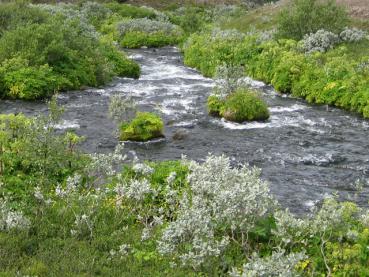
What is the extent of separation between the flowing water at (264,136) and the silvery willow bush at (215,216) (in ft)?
8.47

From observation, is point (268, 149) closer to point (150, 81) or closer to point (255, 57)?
point (150, 81)

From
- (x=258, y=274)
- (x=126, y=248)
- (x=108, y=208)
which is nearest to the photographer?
(x=258, y=274)

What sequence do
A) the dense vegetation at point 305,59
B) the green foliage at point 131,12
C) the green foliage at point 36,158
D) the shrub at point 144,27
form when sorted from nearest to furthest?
1. the green foliage at point 36,158
2. the dense vegetation at point 305,59
3. the shrub at point 144,27
4. the green foliage at point 131,12

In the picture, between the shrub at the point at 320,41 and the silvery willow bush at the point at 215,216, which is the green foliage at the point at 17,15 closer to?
the shrub at the point at 320,41

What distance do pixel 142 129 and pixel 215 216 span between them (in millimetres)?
9458

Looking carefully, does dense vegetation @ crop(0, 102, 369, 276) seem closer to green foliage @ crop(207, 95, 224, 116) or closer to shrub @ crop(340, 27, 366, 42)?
green foliage @ crop(207, 95, 224, 116)

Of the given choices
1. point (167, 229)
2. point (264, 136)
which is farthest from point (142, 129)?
point (167, 229)

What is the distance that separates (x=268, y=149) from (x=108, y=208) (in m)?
8.38

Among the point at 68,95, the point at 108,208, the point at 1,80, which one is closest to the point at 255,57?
the point at 68,95

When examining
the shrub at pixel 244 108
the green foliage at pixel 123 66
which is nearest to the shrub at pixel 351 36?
the green foliage at pixel 123 66

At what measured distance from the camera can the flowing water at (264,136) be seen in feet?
53.6

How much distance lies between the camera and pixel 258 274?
916 centimetres

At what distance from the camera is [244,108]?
76.1 ft

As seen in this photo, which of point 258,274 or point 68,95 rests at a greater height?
point 258,274
